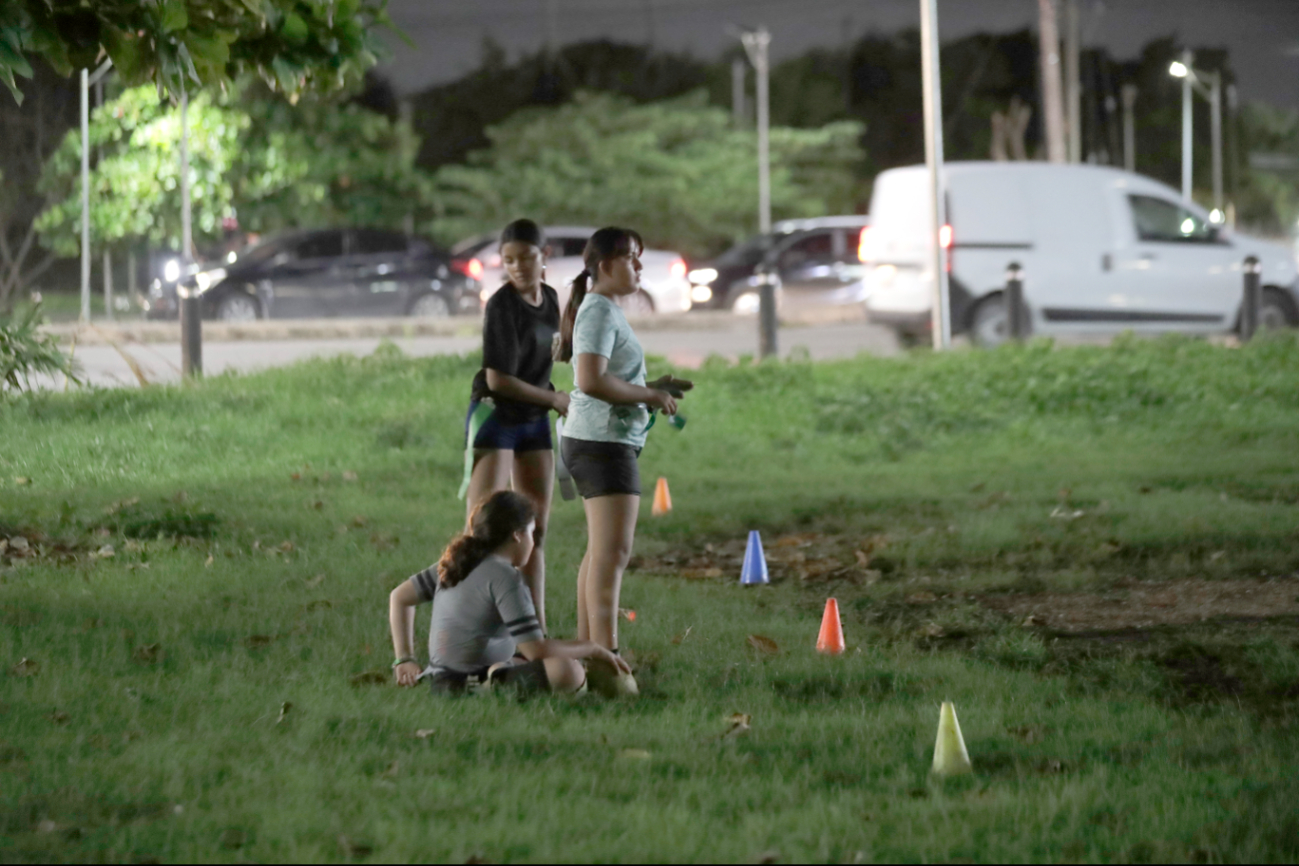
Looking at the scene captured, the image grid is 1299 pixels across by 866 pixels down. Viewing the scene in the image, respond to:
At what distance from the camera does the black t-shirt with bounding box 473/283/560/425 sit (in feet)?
20.8

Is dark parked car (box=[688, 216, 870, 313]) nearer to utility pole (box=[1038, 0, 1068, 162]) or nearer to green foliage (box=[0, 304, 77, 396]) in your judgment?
utility pole (box=[1038, 0, 1068, 162])

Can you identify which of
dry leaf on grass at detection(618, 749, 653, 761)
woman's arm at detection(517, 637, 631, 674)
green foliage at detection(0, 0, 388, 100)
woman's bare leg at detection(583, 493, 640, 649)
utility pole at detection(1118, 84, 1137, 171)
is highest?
utility pole at detection(1118, 84, 1137, 171)

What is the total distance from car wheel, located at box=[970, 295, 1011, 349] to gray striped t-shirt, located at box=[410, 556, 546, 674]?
511 inches

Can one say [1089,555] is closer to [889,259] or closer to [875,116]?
[889,259]

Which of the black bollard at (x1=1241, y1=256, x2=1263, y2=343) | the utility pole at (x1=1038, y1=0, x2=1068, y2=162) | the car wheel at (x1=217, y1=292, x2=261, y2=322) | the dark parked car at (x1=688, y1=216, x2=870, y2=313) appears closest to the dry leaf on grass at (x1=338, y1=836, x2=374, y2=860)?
the black bollard at (x1=1241, y1=256, x2=1263, y2=343)

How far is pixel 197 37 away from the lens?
6855 millimetres

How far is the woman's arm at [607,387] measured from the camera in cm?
577

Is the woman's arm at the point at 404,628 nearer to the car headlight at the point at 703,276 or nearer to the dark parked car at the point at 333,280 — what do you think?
the dark parked car at the point at 333,280

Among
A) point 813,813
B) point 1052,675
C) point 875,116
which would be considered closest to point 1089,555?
point 1052,675

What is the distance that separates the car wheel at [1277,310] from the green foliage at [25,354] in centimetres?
1391

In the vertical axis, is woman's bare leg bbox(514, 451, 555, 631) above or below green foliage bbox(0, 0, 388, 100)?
below

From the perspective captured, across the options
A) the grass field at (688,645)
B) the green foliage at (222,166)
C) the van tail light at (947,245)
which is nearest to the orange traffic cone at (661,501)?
the grass field at (688,645)

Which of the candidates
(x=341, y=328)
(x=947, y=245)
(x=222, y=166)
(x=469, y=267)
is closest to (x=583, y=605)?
(x=947, y=245)

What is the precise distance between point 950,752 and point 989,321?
45.1 ft
